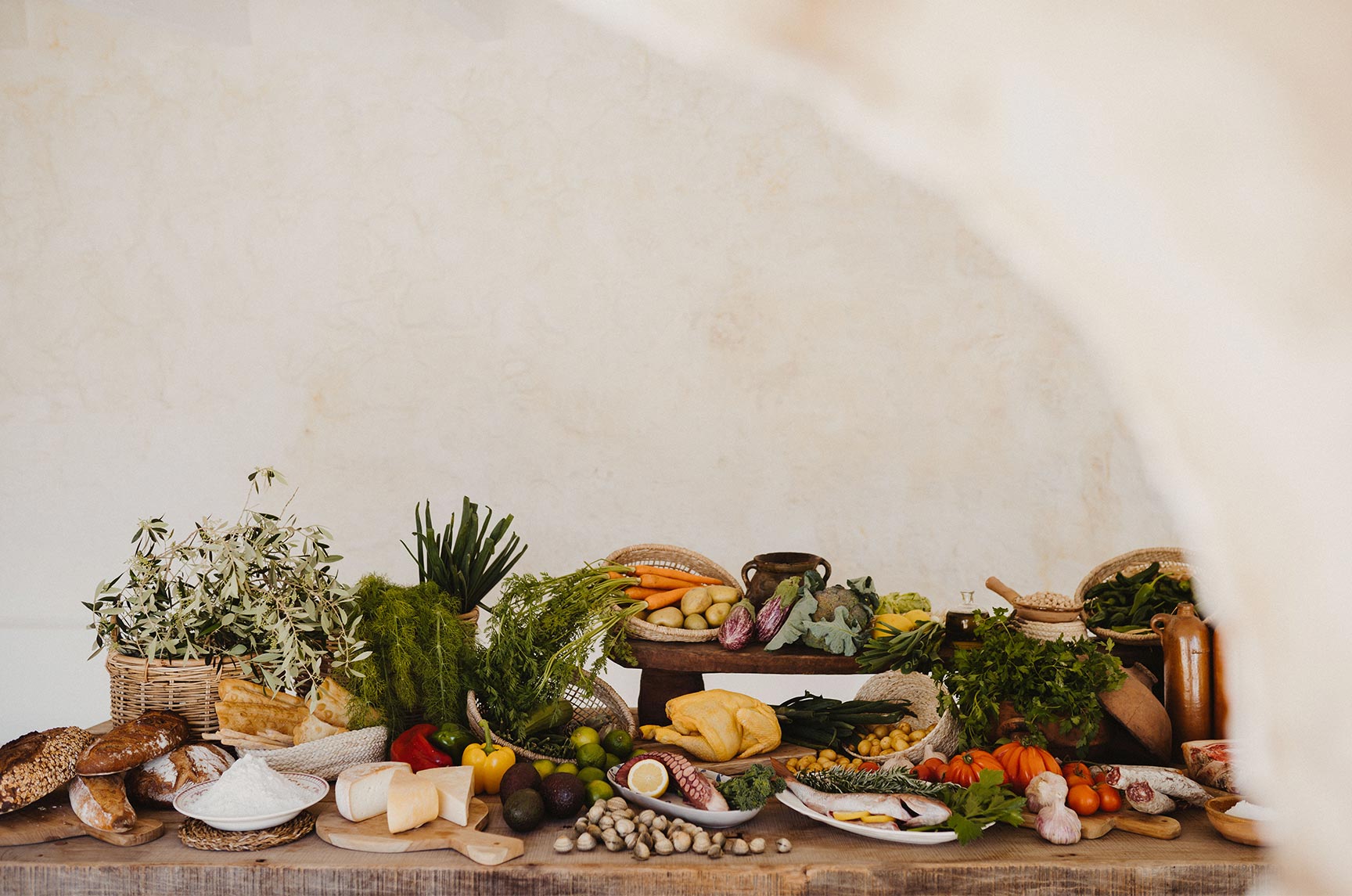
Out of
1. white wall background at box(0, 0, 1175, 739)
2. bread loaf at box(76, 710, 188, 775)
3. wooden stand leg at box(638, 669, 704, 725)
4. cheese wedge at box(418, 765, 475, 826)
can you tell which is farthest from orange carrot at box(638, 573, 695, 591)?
white wall background at box(0, 0, 1175, 739)

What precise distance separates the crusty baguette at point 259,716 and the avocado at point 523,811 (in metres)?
0.60

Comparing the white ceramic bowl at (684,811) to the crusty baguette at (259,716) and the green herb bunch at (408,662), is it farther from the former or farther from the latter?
the crusty baguette at (259,716)

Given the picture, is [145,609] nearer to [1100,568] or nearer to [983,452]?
[1100,568]

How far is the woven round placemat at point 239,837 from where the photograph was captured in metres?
1.95

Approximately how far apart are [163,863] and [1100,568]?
2.71 metres

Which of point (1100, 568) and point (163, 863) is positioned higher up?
point (1100, 568)

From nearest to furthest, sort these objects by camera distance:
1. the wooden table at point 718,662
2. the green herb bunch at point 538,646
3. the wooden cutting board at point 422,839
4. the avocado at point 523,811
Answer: the wooden cutting board at point 422,839 → the avocado at point 523,811 → the green herb bunch at point 538,646 → the wooden table at point 718,662

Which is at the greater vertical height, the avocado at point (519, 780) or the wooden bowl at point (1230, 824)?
the avocado at point (519, 780)

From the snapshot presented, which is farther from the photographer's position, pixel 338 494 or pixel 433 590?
pixel 338 494

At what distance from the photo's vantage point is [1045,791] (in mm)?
2080

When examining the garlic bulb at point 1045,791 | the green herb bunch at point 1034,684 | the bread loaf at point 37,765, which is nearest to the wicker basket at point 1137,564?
the green herb bunch at point 1034,684

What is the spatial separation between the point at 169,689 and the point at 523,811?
92 centimetres

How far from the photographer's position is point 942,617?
2953 millimetres

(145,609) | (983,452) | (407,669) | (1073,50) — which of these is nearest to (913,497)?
(983,452)
